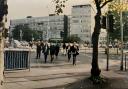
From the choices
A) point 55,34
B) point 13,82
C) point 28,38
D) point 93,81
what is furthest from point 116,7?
point 55,34

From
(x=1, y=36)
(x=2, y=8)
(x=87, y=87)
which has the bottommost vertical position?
(x=87, y=87)

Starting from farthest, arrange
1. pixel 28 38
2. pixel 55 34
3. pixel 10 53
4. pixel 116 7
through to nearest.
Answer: pixel 55 34 → pixel 28 38 → pixel 116 7 → pixel 10 53

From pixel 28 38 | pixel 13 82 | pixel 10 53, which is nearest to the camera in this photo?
pixel 13 82

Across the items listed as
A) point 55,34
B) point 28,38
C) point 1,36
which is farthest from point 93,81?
point 55,34

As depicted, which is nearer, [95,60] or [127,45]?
[95,60]

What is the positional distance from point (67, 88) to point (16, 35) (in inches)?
6304

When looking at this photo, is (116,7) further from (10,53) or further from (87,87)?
(87,87)

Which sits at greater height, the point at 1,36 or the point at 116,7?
the point at 116,7

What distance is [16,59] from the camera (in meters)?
23.7

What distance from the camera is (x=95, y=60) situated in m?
20.7

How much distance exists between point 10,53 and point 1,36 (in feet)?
31.4

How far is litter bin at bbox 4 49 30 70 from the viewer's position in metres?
23.2

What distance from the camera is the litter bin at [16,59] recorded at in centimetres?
2325

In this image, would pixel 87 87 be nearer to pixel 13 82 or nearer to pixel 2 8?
pixel 13 82
